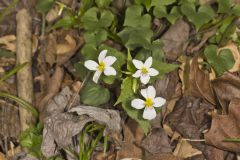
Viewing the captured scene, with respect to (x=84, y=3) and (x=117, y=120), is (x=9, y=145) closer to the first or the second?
(x=117, y=120)

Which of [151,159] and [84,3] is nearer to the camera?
[151,159]

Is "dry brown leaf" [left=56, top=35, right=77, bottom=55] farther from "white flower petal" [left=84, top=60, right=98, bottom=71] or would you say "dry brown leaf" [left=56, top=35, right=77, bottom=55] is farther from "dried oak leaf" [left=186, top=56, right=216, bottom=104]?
"dried oak leaf" [left=186, top=56, right=216, bottom=104]

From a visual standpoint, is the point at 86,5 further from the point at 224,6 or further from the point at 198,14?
the point at 224,6

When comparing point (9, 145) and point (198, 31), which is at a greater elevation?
point (198, 31)

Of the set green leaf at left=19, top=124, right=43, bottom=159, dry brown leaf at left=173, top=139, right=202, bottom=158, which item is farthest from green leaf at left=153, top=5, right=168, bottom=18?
green leaf at left=19, top=124, right=43, bottom=159

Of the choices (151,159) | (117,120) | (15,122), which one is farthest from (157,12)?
(15,122)

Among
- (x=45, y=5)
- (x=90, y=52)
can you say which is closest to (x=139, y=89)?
(x=90, y=52)
